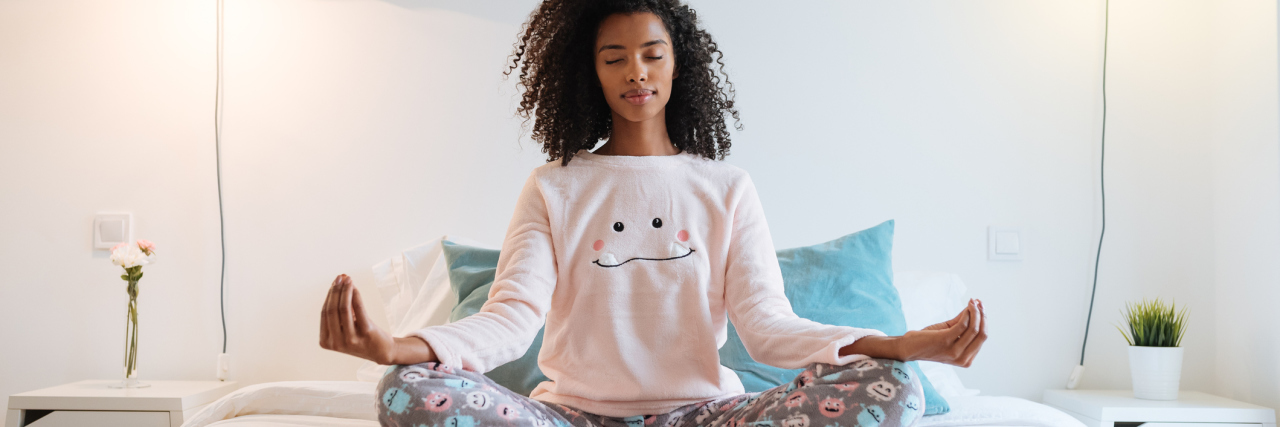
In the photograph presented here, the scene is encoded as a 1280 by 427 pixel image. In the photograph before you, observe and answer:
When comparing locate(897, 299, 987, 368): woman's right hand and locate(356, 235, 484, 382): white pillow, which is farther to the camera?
locate(356, 235, 484, 382): white pillow

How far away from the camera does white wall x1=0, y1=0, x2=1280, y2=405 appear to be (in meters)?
2.02

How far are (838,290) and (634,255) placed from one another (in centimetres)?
63

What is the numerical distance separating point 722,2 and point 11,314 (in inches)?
74.5

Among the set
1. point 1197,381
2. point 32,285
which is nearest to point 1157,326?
point 1197,381

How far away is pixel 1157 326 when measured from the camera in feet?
6.16

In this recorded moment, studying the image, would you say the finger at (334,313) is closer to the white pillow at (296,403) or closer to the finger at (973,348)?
the finger at (973,348)

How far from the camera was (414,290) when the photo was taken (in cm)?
189

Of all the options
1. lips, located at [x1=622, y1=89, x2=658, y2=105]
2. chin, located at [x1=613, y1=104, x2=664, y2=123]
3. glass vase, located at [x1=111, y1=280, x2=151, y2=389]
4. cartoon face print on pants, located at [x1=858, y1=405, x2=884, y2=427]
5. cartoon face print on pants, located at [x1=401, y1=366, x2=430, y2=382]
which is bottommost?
glass vase, located at [x1=111, y1=280, x2=151, y2=389]

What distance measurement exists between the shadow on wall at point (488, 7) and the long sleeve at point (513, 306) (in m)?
0.97

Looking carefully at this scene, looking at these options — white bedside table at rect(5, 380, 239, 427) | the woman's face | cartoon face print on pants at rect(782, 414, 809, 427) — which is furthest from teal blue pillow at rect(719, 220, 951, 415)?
white bedside table at rect(5, 380, 239, 427)

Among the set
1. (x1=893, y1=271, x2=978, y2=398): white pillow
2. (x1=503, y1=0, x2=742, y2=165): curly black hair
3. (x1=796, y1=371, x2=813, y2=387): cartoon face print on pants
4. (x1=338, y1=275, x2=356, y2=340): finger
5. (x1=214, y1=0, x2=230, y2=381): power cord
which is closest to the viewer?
(x1=338, y1=275, x2=356, y2=340): finger

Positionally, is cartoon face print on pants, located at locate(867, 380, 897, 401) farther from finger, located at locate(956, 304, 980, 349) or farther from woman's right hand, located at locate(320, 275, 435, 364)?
woman's right hand, located at locate(320, 275, 435, 364)

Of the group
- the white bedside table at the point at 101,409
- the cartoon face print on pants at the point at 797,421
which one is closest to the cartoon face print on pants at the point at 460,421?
the cartoon face print on pants at the point at 797,421

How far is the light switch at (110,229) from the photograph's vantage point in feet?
6.61
